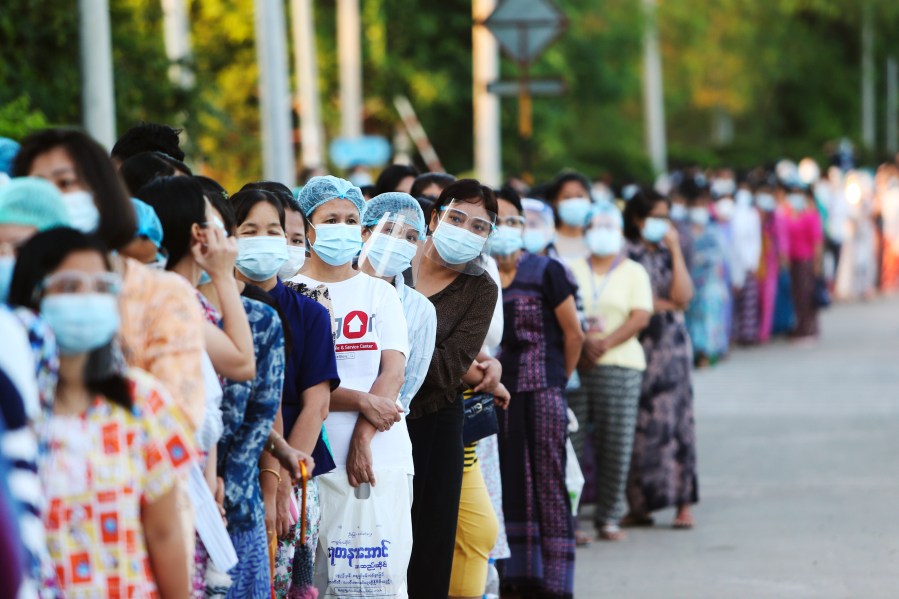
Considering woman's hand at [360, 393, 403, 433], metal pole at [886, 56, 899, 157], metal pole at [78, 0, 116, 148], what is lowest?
woman's hand at [360, 393, 403, 433]

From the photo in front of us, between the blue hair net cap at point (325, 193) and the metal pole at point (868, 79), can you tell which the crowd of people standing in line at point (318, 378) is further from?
the metal pole at point (868, 79)

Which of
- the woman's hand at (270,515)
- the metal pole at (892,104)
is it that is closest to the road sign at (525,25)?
the woman's hand at (270,515)

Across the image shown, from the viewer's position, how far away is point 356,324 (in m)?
6.27

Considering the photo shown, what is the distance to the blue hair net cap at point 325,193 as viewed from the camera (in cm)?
643

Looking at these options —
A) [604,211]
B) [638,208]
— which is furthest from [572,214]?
[638,208]

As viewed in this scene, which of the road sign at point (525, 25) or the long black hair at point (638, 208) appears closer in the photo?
the long black hair at point (638, 208)

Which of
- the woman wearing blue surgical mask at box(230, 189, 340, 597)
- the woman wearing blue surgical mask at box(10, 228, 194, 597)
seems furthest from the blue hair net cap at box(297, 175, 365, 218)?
the woman wearing blue surgical mask at box(10, 228, 194, 597)

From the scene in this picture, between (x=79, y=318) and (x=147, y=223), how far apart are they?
1060 millimetres

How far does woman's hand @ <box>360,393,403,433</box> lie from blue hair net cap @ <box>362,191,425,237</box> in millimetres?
808

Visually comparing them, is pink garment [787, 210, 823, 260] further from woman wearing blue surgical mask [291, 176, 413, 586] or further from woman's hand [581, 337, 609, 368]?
woman wearing blue surgical mask [291, 176, 413, 586]

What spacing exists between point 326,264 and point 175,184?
1337 millimetres

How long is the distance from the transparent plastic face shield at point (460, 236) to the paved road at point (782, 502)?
87.4 inches

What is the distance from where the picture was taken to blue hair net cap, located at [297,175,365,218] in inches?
253

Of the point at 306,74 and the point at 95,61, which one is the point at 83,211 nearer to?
the point at 95,61
